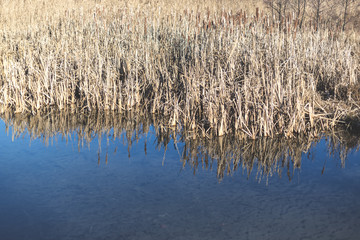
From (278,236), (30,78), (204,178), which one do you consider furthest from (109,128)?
(278,236)

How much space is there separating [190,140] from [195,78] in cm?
81

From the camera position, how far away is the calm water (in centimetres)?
322

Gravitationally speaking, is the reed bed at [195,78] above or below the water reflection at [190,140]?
above

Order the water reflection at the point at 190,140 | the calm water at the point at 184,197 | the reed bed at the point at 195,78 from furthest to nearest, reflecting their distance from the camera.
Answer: the reed bed at the point at 195,78 → the water reflection at the point at 190,140 → the calm water at the point at 184,197

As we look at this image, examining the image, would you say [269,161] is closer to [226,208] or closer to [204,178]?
[204,178]

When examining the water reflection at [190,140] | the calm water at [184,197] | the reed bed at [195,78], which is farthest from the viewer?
the reed bed at [195,78]

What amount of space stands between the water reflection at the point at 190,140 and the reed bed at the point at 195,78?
14 centimetres

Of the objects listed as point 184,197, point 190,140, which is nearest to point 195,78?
point 190,140

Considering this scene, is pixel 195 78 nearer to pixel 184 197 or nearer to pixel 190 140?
pixel 190 140

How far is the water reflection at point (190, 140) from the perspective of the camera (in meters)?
4.48

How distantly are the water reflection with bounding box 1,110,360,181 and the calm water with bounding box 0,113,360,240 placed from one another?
3 cm

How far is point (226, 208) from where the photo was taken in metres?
3.55

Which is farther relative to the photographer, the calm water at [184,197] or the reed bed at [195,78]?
the reed bed at [195,78]

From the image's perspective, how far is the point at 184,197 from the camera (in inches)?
147
